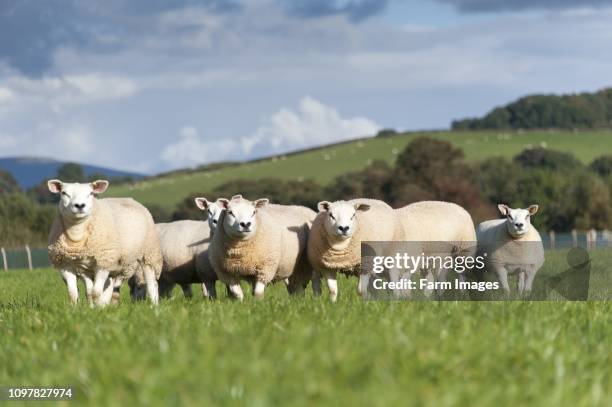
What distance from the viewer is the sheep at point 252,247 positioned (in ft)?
44.7

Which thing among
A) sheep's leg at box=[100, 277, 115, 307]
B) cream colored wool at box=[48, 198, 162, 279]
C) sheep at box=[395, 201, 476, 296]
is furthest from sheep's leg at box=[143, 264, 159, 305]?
sheep at box=[395, 201, 476, 296]

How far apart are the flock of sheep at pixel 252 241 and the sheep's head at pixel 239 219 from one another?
0.05 feet

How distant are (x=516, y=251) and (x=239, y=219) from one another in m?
4.78

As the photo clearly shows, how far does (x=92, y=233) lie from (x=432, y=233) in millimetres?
5540

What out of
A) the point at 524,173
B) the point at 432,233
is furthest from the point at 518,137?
the point at 432,233

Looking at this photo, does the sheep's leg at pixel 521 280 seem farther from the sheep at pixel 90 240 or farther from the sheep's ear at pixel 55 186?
the sheep's ear at pixel 55 186

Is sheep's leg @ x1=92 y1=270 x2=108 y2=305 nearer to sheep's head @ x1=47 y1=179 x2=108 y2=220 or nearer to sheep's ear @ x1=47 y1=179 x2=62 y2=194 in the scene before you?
sheep's head @ x1=47 y1=179 x2=108 y2=220

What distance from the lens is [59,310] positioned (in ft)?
34.4

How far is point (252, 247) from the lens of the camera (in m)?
13.8

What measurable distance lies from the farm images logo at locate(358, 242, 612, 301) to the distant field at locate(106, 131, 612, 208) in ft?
268

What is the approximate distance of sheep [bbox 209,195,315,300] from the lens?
44.7 feet

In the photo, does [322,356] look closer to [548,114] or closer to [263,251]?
[263,251]

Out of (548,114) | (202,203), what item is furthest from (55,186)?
(548,114)

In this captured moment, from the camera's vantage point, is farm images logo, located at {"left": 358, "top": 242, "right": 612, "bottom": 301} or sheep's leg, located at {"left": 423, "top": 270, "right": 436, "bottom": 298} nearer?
farm images logo, located at {"left": 358, "top": 242, "right": 612, "bottom": 301}
